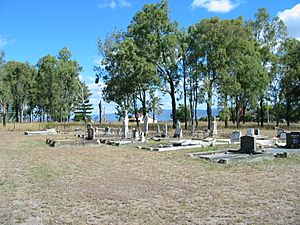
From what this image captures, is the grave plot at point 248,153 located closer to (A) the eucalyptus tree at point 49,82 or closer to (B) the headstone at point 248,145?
(B) the headstone at point 248,145

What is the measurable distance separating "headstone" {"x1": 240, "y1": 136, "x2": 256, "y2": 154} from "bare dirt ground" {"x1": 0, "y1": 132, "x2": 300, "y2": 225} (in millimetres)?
2622

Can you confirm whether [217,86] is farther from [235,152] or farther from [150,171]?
[150,171]

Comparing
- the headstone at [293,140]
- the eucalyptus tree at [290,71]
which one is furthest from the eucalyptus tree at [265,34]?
the headstone at [293,140]

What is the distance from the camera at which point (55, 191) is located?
7461 millimetres

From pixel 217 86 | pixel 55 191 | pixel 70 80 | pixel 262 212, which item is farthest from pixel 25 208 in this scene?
pixel 70 80

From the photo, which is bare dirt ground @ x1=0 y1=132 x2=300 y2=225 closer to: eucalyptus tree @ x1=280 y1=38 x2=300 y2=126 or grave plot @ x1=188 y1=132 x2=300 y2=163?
grave plot @ x1=188 y1=132 x2=300 y2=163

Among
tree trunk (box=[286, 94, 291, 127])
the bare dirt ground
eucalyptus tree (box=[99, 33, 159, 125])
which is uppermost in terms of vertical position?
eucalyptus tree (box=[99, 33, 159, 125])

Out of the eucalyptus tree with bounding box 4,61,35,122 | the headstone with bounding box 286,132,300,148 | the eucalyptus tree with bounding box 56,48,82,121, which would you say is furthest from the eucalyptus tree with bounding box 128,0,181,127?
the eucalyptus tree with bounding box 4,61,35,122

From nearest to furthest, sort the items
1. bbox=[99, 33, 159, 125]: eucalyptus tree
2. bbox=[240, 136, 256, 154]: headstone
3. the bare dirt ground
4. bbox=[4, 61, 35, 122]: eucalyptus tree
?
the bare dirt ground → bbox=[240, 136, 256, 154]: headstone → bbox=[99, 33, 159, 125]: eucalyptus tree → bbox=[4, 61, 35, 122]: eucalyptus tree

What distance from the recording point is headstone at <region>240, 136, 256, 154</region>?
573 inches

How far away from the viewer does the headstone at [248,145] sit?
14.5 metres

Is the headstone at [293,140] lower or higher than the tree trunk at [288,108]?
lower

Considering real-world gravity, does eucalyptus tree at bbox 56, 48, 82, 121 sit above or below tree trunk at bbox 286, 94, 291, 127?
above

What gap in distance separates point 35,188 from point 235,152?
31.5 ft
